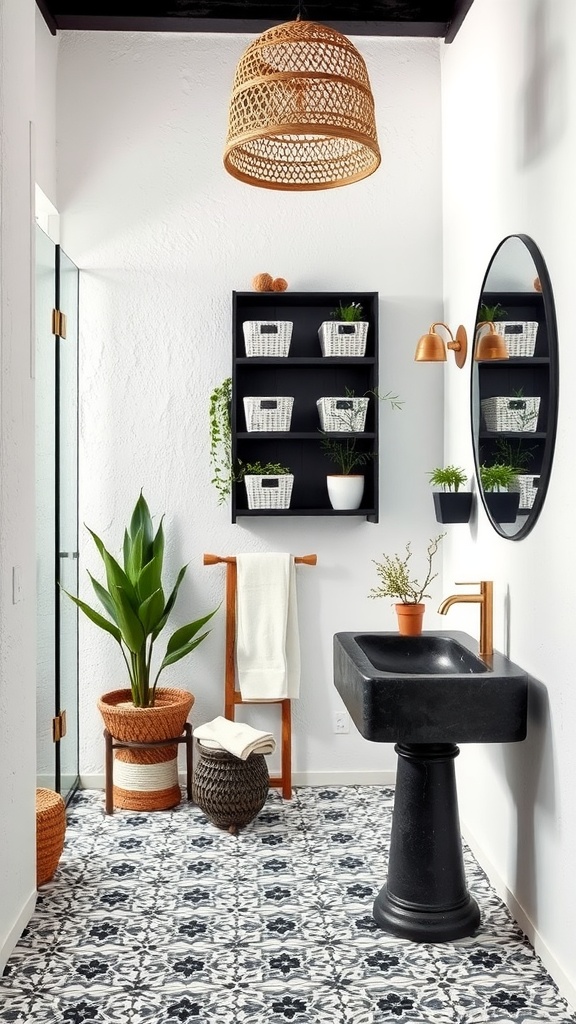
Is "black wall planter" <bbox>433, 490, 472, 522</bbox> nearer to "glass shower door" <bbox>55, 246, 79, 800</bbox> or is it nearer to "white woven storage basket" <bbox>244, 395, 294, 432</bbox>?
"white woven storage basket" <bbox>244, 395, 294, 432</bbox>

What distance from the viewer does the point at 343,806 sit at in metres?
3.73

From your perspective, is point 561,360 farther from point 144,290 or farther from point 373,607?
point 144,290

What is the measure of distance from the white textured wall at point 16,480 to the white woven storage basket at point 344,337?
1.34 metres

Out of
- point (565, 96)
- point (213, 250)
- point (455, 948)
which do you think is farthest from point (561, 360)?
point (213, 250)

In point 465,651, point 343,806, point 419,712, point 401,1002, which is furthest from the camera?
point 343,806

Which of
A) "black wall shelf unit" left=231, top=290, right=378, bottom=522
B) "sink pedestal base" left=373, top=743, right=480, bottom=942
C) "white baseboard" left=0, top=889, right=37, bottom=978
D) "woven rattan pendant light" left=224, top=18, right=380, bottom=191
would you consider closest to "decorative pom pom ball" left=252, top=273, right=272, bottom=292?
"black wall shelf unit" left=231, top=290, right=378, bottom=522

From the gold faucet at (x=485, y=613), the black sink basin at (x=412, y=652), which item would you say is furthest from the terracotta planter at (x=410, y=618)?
the gold faucet at (x=485, y=613)

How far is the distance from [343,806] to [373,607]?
82cm

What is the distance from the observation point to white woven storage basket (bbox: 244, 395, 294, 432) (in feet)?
12.3

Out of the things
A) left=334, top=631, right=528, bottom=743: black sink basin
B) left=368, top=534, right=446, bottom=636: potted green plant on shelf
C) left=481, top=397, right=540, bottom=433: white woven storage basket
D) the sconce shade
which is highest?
the sconce shade

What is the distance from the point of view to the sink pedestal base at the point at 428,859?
8.67ft

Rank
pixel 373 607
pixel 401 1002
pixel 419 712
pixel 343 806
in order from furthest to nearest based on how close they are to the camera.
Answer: pixel 373 607, pixel 343 806, pixel 419 712, pixel 401 1002

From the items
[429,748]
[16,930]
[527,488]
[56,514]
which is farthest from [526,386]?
[16,930]

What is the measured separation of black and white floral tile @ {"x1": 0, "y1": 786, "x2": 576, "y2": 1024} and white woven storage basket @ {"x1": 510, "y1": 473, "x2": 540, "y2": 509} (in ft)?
3.97
